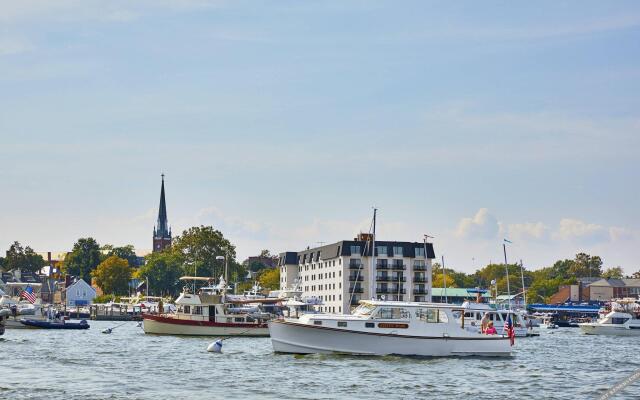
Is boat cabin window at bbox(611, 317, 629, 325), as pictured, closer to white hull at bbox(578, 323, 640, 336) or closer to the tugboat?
white hull at bbox(578, 323, 640, 336)

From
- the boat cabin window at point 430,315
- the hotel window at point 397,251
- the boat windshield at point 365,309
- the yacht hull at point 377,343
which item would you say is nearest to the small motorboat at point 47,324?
the yacht hull at point 377,343

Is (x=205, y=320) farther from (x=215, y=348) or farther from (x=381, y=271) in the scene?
(x=381, y=271)

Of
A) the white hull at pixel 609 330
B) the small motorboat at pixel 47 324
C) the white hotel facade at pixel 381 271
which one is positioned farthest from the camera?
the white hotel facade at pixel 381 271

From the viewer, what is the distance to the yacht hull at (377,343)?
199 ft

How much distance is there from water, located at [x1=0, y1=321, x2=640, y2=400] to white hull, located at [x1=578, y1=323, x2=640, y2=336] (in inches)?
2243

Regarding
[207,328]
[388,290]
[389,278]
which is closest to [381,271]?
[389,278]

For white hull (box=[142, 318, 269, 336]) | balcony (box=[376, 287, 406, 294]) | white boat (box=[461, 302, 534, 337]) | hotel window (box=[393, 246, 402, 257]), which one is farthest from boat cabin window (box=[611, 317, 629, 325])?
white hull (box=[142, 318, 269, 336])

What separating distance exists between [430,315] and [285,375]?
13320 millimetres

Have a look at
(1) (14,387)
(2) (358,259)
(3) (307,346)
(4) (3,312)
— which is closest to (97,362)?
(3) (307,346)

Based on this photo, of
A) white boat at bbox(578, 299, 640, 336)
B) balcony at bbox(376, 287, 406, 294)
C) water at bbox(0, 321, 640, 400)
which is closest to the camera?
water at bbox(0, 321, 640, 400)

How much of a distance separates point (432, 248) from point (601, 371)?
11624 cm

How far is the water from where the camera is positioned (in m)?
44.3

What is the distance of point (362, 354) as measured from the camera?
60.8 meters

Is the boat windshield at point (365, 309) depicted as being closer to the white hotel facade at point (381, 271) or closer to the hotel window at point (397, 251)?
the white hotel facade at point (381, 271)
